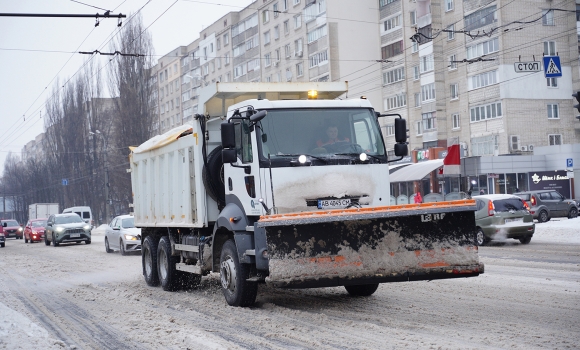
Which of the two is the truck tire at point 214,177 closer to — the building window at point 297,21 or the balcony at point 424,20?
the balcony at point 424,20

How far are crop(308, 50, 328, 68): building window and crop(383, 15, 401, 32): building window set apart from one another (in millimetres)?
5654

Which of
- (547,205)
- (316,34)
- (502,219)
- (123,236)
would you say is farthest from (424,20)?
(502,219)

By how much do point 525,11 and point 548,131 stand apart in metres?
8.12

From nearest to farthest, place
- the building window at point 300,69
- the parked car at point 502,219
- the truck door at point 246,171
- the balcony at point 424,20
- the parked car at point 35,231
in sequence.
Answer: the truck door at point 246,171, the parked car at point 502,219, the parked car at point 35,231, the balcony at point 424,20, the building window at point 300,69

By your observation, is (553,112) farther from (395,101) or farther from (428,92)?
(395,101)

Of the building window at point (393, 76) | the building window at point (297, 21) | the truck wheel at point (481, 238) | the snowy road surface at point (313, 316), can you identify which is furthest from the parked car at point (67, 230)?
the building window at point (297, 21)

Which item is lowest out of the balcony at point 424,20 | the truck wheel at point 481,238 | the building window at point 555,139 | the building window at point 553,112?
the truck wheel at point 481,238

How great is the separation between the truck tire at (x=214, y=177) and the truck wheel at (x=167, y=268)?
7.94 feet

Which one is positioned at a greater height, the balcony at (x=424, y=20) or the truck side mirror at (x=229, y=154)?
the balcony at (x=424, y=20)

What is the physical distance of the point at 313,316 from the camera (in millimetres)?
9023

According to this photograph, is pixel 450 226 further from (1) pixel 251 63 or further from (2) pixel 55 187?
(2) pixel 55 187

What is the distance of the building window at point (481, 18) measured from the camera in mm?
48875

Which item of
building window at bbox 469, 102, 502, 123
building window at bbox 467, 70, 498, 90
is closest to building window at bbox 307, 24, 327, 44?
building window at bbox 467, 70, 498, 90

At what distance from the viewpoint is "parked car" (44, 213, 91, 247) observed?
36281 mm
